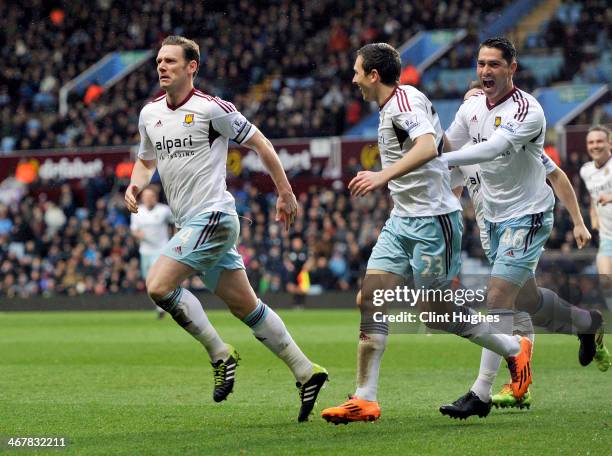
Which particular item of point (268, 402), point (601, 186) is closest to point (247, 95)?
point (601, 186)

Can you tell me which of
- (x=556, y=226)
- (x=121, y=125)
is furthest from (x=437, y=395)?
(x=121, y=125)

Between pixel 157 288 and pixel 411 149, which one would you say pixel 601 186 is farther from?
pixel 157 288

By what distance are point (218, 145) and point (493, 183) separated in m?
1.85

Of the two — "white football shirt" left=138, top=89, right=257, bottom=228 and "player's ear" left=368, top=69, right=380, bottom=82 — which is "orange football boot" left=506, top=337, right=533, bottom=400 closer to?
"player's ear" left=368, top=69, right=380, bottom=82

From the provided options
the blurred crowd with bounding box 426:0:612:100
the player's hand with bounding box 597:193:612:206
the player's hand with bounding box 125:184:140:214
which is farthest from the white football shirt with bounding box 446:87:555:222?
the blurred crowd with bounding box 426:0:612:100

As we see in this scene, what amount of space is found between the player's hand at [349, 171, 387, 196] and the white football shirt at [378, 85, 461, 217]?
23.2 inches

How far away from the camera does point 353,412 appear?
23.2ft

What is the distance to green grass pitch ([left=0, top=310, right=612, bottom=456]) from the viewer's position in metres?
6.30

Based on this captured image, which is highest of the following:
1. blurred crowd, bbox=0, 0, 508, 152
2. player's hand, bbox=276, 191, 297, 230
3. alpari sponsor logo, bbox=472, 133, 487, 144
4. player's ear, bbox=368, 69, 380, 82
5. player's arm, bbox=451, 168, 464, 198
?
blurred crowd, bbox=0, 0, 508, 152

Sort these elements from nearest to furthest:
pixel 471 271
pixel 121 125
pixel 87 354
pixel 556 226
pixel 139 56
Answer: pixel 87 354
pixel 556 226
pixel 471 271
pixel 121 125
pixel 139 56

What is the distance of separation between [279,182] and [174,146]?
0.76 m

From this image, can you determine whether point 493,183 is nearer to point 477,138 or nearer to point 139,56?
point 477,138

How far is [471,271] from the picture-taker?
24781mm

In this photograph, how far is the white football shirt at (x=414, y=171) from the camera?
7.15m
